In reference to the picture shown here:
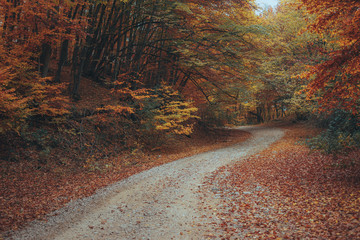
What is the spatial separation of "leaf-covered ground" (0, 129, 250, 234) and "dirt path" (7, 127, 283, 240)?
1.64 ft

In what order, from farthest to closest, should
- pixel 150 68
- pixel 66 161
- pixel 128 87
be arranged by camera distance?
pixel 150 68 < pixel 128 87 < pixel 66 161

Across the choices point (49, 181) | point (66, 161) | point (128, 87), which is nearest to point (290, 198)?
point (49, 181)

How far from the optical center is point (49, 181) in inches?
328

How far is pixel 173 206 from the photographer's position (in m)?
6.41

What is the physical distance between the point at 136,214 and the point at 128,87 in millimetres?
8703

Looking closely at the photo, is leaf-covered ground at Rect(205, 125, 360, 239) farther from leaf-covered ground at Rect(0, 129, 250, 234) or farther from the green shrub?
leaf-covered ground at Rect(0, 129, 250, 234)

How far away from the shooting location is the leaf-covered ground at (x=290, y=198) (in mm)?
4781

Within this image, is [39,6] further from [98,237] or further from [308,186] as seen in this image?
[308,186]

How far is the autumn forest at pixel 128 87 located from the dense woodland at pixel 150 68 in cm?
6

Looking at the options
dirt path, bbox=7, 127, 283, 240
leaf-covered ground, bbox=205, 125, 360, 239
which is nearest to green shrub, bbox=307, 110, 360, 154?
leaf-covered ground, bbox=205, 125, 360, 239

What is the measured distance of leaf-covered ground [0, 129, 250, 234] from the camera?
611 centimetres

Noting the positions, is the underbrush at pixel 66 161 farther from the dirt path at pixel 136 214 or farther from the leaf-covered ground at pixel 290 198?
the leaf-covered ground at pixel 290 198

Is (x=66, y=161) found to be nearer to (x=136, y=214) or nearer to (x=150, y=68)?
(x=136, y=214)

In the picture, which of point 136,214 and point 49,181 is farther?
point 49,181
